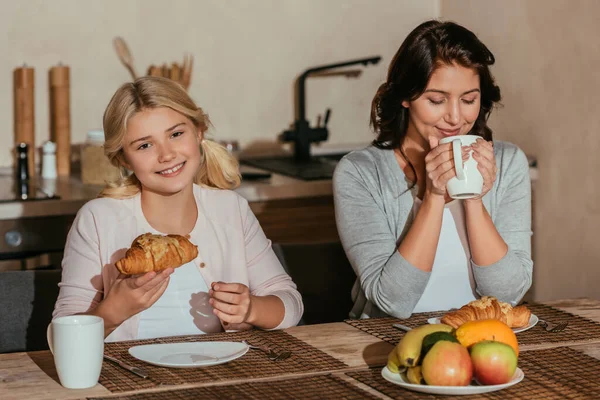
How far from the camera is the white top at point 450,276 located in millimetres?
2115

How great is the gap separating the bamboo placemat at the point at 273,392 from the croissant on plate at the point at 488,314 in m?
0.28

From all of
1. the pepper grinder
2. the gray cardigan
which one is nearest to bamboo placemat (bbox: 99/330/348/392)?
the gray cardigan

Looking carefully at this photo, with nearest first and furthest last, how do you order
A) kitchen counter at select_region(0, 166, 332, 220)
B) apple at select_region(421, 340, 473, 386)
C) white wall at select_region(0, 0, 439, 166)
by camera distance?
apple at select_region(421, 340, 473, 386)
kitchen counter at select_region(0, 166, 332, 220)
white wall at select_region(0, 0, 439, 166)

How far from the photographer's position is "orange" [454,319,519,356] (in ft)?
4.79

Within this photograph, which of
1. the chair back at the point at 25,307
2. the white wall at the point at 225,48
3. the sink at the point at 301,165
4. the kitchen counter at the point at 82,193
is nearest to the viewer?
the chair back at the point at 25,307

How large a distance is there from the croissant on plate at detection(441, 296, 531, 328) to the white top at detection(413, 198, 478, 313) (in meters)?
0.37

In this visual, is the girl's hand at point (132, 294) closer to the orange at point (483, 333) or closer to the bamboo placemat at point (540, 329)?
the bamboo placemat at point (540, 329)

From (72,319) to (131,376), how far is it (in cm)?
12

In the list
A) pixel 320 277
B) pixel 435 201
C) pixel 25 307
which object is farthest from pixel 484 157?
pixel 25 307

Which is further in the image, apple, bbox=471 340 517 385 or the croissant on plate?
the croissant on plate

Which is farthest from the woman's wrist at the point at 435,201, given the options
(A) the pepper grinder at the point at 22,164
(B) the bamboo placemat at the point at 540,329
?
(A) the pepper grinder at the point at 22,164

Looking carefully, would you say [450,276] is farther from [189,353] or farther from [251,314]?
[189,353]

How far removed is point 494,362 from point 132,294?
0.68 metres

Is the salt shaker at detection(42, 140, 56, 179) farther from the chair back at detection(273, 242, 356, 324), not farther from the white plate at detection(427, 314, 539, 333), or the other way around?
the white plate at detection(427, 314, 539, 333)
